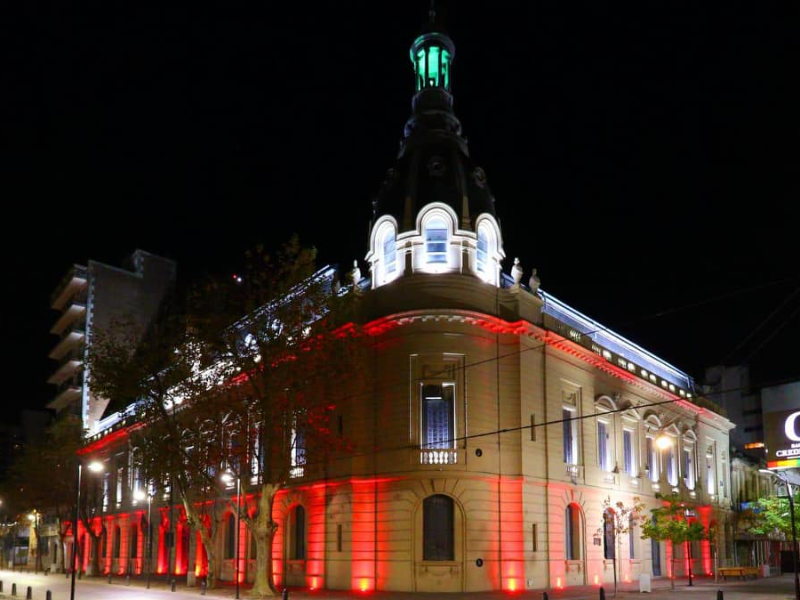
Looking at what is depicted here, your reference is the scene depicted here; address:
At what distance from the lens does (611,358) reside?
1959 inches

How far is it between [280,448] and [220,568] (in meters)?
15.9

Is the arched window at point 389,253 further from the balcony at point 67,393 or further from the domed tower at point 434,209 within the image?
the balcony at point 67,393

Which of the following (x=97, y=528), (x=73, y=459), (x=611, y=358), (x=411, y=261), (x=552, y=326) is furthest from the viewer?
(x=97, y=528)

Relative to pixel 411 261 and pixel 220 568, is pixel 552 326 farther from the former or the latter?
pixel 220 568

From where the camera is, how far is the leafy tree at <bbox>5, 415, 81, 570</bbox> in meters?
62.7

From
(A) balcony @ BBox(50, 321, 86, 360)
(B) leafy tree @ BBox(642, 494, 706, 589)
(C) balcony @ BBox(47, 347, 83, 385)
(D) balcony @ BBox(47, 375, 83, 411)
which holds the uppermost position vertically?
(A) balcony @ BBox(50, 321, 86, 360)

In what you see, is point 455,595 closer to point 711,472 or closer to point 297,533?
point 297,533

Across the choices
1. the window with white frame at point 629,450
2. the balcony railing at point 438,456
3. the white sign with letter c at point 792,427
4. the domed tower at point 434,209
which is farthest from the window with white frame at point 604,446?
the white sign with letter c at point 792,427

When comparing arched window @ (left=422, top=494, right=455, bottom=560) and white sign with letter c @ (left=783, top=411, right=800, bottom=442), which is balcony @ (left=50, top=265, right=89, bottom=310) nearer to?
arched window @ (left=422, top=494, right=455, bottom=560)

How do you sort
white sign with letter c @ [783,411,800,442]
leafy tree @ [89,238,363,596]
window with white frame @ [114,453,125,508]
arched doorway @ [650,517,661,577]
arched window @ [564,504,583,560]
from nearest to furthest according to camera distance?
1. white sign with letter c @ [783,411,800,442]
2. leafy tree @ [89,238,363,596]
3. arched window @ [564,504,583,560]
4. arched doorway @ [650,517,661,577]
5. window with white frame @ [114,453,125,508]

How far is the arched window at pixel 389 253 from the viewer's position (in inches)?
1604

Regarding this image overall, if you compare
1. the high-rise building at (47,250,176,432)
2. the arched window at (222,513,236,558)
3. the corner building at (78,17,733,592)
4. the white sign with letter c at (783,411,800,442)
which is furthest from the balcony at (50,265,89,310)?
the white sign with letter c at (783,411,800,442)

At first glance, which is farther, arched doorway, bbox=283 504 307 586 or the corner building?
arched doorway, bbox=283 504 307 586

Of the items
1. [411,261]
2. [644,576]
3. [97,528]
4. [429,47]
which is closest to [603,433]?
[644,576]
